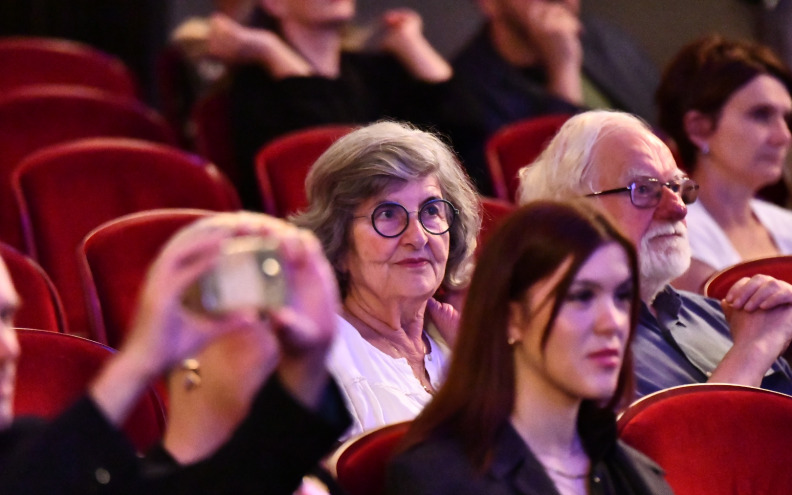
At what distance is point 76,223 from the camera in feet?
6.56

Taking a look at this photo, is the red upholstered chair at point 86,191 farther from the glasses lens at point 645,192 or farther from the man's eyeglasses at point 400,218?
the glasses lens at point 645,192

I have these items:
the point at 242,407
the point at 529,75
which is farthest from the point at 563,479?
the point at 529,75

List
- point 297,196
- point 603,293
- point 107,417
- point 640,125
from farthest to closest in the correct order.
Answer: point 297,196 → point 640,125 → point 603,293 → point 107,417

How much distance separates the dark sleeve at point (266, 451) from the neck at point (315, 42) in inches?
74.5

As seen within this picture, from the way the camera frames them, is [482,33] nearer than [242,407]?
No

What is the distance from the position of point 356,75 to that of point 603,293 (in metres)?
1.71

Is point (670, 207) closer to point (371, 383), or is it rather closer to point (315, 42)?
point (371, 383)

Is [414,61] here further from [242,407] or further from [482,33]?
[242,407]

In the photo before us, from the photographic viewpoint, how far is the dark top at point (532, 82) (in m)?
2.84

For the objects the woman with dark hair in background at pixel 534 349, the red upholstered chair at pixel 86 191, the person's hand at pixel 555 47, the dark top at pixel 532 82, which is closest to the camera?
the woman with dark hair in background at pixel 534 349

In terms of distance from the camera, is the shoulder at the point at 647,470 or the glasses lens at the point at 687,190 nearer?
the shoulder at the point at 647,470

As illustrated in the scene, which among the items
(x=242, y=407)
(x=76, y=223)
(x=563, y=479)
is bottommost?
(x=76, y=223)

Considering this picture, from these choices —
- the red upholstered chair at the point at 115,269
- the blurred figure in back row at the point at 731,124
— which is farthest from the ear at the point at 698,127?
the red upholstered chair at the point at 115,269

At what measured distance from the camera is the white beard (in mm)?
1654
